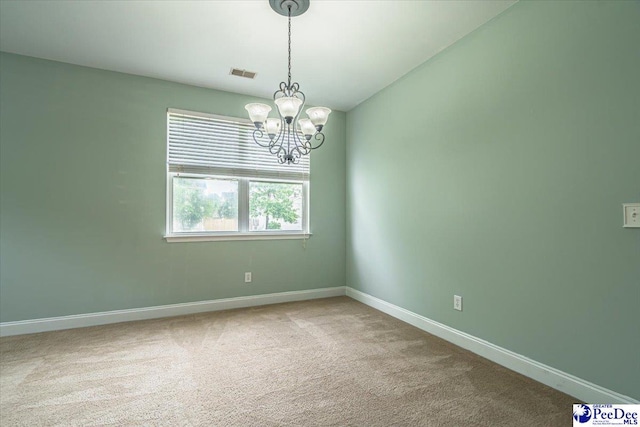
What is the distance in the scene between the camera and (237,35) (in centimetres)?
262

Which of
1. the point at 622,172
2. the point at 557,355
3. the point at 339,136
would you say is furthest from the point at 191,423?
the point at 339,136

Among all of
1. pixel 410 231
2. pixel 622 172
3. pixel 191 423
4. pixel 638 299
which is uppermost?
pixel 622 172

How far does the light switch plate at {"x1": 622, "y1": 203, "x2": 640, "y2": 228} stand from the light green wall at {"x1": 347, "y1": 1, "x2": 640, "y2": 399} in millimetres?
30

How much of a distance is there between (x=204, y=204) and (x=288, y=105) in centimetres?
209

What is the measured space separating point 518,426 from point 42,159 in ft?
14.0

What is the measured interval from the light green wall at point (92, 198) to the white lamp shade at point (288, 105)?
6.41ft

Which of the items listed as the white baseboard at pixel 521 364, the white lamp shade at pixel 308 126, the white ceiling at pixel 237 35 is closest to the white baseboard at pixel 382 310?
the white baseboard at pixel 521 364

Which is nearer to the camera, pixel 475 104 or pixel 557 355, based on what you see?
pixel 557 355

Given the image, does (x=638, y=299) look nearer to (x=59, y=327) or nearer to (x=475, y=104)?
(x=475, y=104)

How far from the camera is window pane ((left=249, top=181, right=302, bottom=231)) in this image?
3.95 metres

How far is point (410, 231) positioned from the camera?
3.26 metres

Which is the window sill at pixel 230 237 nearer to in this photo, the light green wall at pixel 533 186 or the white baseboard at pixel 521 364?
the light green wall at pixel 533 186

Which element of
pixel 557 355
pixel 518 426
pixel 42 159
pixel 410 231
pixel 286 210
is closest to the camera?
pixel 518 426

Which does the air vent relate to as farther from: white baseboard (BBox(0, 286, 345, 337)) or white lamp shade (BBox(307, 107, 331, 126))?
white baseboard (BBox(0, 286, 345, 337))
